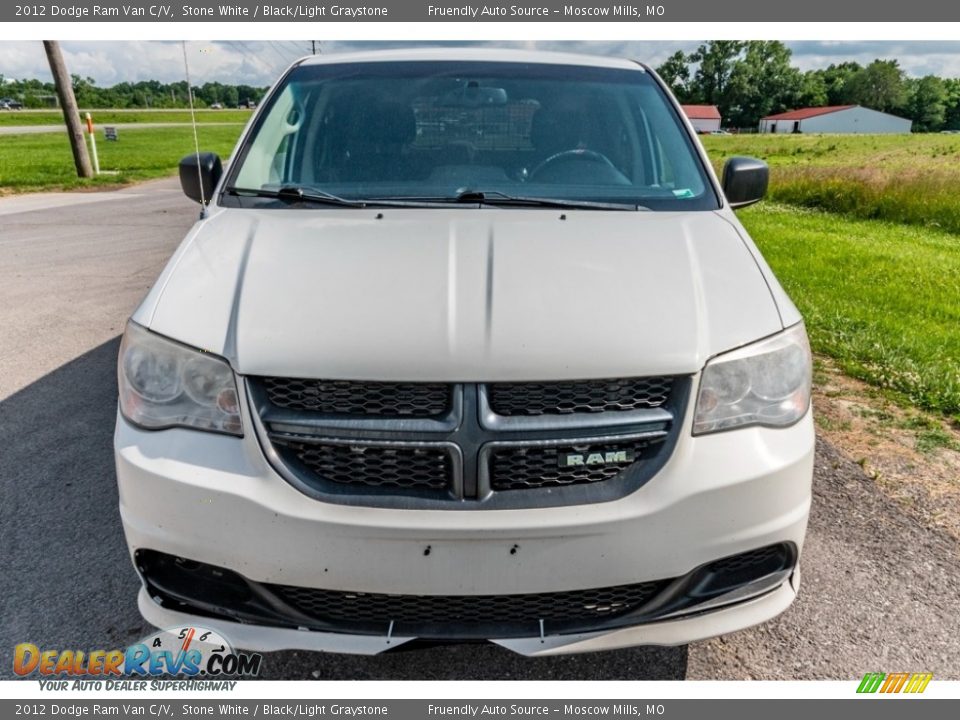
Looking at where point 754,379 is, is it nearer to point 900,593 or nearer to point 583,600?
point 583,600

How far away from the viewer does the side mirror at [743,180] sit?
10.9ft

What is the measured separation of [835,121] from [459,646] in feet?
398

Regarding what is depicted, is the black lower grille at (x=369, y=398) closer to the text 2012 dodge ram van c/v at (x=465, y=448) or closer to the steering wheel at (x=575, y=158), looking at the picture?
the text 2012 dodge ram van c/v at (x=465, y=448)

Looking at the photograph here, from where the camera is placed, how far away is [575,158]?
3.10m

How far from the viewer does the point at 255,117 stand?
3197 mm

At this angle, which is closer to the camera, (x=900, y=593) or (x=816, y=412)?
(x=900, y=593)

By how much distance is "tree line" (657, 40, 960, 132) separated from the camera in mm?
105000

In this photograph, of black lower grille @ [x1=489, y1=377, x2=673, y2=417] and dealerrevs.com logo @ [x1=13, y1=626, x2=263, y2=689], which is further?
dealerrevs.com logo @ [x1=13, y1=626, x2=263, y2=689]

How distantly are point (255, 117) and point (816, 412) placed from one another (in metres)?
3.35

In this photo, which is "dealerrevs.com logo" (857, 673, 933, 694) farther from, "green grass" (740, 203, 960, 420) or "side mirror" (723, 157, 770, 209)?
"green grass" (740, 203, 960, 420)

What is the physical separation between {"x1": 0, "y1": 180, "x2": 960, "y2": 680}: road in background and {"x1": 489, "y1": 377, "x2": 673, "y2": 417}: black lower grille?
804 mm

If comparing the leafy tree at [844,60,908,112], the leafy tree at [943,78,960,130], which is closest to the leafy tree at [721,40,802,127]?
the leafy tree at [844,60,908,112]

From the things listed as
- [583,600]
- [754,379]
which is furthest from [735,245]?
[583,600]

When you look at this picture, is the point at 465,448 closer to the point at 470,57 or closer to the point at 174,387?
the point at 174,387
